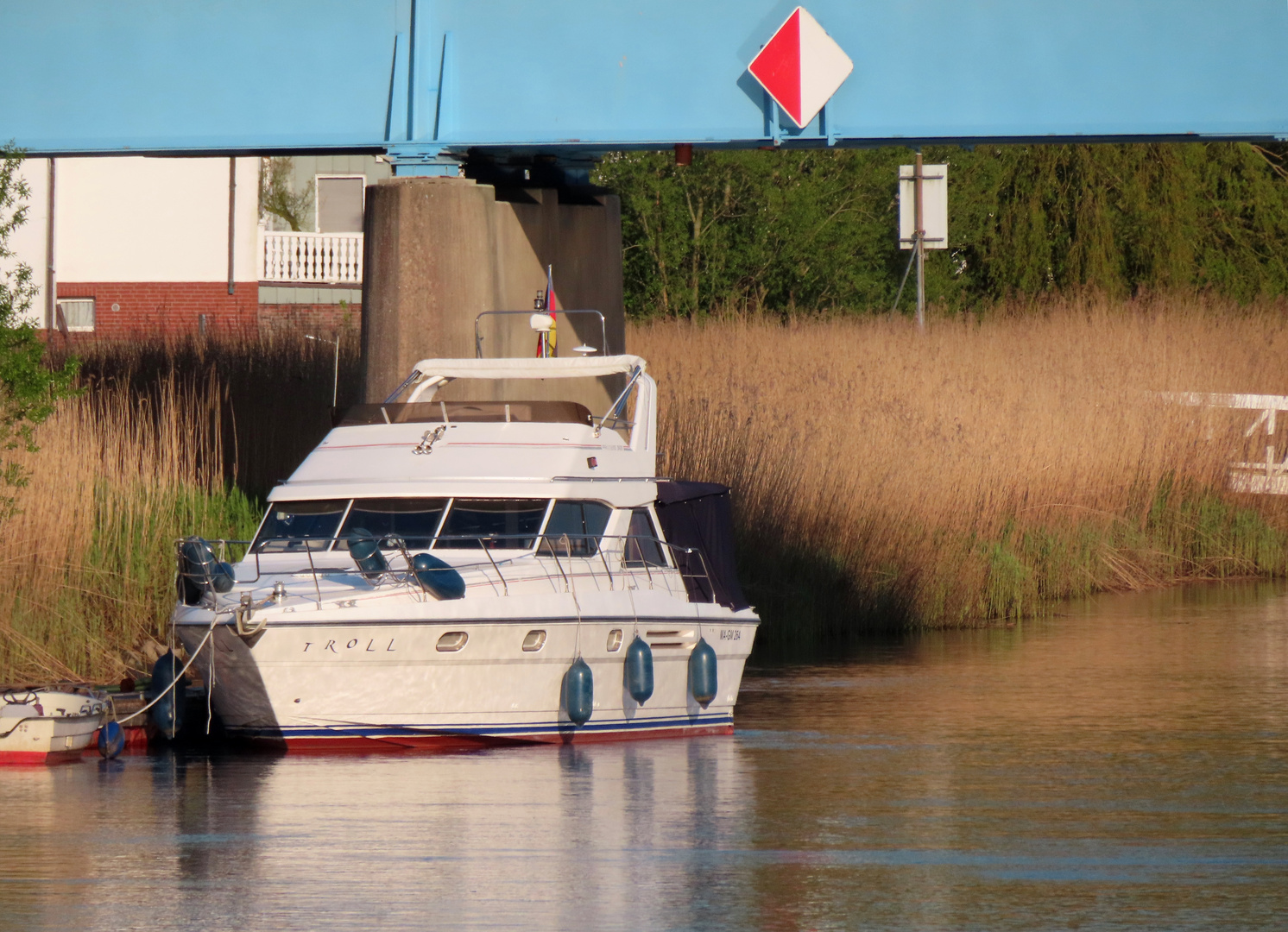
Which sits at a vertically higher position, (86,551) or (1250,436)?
(1250,436)

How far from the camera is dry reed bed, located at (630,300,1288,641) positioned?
865 inches

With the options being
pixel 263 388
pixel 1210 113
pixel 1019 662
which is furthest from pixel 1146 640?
pixel 263 388

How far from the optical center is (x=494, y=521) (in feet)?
47.9

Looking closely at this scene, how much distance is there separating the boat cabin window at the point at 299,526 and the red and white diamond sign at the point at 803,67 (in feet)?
18.0

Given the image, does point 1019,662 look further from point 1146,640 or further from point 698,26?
point 698,26

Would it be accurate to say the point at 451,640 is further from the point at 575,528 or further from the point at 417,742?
the point at 575,528

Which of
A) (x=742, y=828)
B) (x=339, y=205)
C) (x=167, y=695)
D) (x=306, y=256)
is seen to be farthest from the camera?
(x=339, y=205)

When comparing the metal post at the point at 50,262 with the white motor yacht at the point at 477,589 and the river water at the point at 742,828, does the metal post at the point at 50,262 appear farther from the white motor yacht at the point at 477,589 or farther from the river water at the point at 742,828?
the river water at the point at 742,828

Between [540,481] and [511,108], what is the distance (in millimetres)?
5000

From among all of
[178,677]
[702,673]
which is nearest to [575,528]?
[702,673]

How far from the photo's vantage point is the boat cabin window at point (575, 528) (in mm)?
14430

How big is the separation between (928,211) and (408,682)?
2028 centimetres

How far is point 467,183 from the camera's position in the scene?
Answer: 727 inches

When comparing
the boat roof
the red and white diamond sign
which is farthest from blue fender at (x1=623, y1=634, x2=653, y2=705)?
the red and white diamond sign
